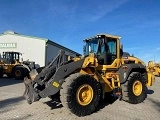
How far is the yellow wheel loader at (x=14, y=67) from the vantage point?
20828mm

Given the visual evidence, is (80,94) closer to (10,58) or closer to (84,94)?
(84,94)

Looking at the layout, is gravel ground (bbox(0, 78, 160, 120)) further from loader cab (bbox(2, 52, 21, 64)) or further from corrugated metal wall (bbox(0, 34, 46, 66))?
corrugated metal wall (bbox(0, 34, 46, 66))

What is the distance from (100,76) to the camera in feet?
28.3

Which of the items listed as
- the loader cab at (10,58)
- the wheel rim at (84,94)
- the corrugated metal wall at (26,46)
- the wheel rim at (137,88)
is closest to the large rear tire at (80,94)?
the wheel rim at (84,94)

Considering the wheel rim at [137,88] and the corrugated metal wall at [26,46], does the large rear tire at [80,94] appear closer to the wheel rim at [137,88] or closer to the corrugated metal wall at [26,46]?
the wheel rim at [137,88]

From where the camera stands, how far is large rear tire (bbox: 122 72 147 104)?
9180mm

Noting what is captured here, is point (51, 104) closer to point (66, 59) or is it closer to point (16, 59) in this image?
point (66, 59)

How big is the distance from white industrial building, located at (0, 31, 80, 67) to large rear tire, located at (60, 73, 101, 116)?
24.5 meters

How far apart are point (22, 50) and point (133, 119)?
1099 inches

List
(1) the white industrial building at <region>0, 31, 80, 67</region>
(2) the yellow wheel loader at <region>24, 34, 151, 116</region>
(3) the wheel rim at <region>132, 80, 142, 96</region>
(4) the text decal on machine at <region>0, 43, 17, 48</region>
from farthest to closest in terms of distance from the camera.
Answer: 1. (4) the text decal on machine at <region>0, 43, 17, 48</region>
2. (1) the white industrial building at <region>0, 31, 80, 67</region>
3. (3) the wheel rim at <region>132, 80, 142, 96</region>
4. (2) the yellow wheel loader at <region>24, 34, 151, 116</region>

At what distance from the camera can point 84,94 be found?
757cm

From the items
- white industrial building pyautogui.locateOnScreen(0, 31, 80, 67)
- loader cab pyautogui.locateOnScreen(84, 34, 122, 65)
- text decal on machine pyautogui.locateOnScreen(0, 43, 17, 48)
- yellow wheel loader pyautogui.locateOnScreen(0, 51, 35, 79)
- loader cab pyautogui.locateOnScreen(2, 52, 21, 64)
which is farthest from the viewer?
text decal on machine pyautogui.locateOnScreen(0, 43, 17, 48)

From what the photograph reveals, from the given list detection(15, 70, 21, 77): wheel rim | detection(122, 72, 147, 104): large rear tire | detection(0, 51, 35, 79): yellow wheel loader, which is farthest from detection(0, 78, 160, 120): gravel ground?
detection(15, 70, 21, 77): wheel rim

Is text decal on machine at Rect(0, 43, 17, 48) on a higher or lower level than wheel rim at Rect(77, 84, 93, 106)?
higher
